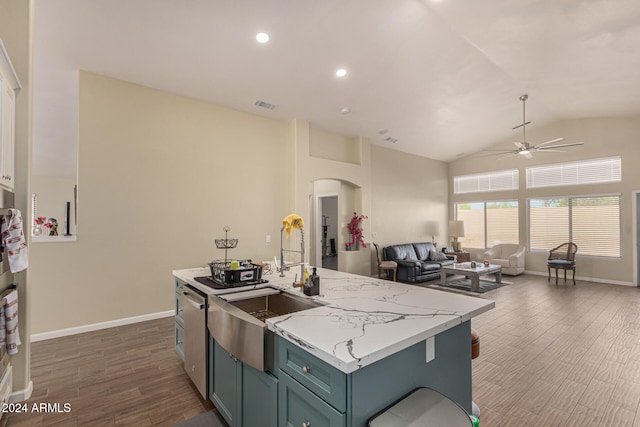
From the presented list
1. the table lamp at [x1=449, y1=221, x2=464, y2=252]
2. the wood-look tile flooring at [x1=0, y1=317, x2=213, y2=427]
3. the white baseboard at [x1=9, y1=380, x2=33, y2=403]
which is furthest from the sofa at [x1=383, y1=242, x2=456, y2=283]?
the white baseboard at [x1=9, y1=380, x2=33, y2=403]

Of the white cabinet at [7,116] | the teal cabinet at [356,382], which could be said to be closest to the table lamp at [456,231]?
the teal cabinet at [356,382]

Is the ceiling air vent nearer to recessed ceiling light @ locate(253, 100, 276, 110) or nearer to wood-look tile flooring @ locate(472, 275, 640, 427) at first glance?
recessed ceiling light @ locate(253, 100, 276, 110)

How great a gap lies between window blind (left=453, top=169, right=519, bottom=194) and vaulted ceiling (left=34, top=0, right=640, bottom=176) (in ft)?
8.42

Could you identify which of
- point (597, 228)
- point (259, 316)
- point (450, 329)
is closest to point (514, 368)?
point (450, 329)

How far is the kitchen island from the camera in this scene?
1.17 meters

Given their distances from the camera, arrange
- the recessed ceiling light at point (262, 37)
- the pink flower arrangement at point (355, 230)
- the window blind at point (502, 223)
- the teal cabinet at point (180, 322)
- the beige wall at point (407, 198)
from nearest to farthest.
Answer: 1. the teal cabinet at point (180, 322)
2. the recessed ceiling light at point (262, 37)
3. the pink flower arrangement at point (355, 230)
4. the beige wall at point (407, 198)
5. the window blind at point (502, 223)

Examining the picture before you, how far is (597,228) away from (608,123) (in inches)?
96.5

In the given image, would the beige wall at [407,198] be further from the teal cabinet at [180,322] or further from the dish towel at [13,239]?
the dish towel at [13,239]

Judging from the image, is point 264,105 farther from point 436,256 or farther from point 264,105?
point 436,256

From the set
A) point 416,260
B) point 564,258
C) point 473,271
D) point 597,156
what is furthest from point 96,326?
point 597,156

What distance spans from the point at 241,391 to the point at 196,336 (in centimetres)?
75

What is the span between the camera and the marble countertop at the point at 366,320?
1.20m

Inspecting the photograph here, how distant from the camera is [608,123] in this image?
6.90 m

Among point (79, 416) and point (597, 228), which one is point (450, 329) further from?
point (597, 228)
